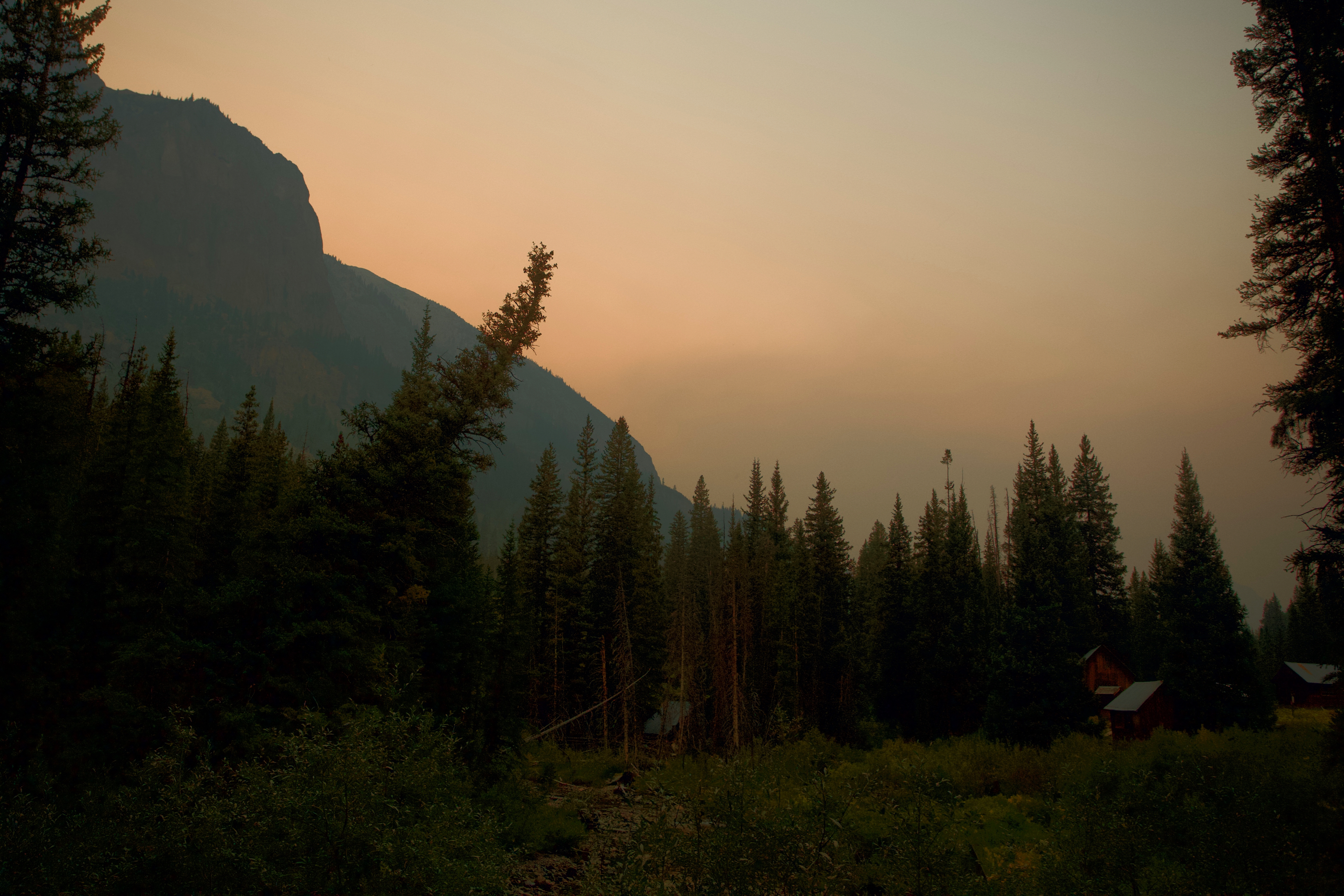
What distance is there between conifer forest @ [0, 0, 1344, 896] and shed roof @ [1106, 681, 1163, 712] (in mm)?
405

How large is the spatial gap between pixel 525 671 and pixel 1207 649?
108ft

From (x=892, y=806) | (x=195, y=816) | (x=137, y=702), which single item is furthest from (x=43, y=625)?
(x=892, y=806)

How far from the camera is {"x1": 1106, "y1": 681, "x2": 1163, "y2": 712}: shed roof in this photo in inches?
1205

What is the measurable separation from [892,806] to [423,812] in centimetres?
618

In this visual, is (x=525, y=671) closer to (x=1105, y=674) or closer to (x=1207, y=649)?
(x=1207, y=649)

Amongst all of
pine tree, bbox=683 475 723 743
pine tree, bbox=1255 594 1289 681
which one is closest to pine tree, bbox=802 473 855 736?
pine tree, bbox=683 475 723 743

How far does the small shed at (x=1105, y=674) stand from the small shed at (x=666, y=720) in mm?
25009

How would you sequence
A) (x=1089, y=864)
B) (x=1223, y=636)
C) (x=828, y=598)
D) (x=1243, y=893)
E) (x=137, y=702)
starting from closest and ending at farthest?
(x=1089, y=864), (x=1243, y=893), (x=137, y=702), (x=1223, y=636), (x=828, y=598)

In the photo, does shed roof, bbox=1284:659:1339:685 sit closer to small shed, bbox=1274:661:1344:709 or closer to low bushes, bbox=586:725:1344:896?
small shed, bbox=1274:661:1344:709

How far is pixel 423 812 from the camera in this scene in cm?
845

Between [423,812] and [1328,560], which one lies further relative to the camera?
[1328,560]

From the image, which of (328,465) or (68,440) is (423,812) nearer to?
(328,465)

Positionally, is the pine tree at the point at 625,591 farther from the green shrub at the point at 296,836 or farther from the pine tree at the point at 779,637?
the green shrub at the point at 296,836

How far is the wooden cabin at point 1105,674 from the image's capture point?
38062 mm
